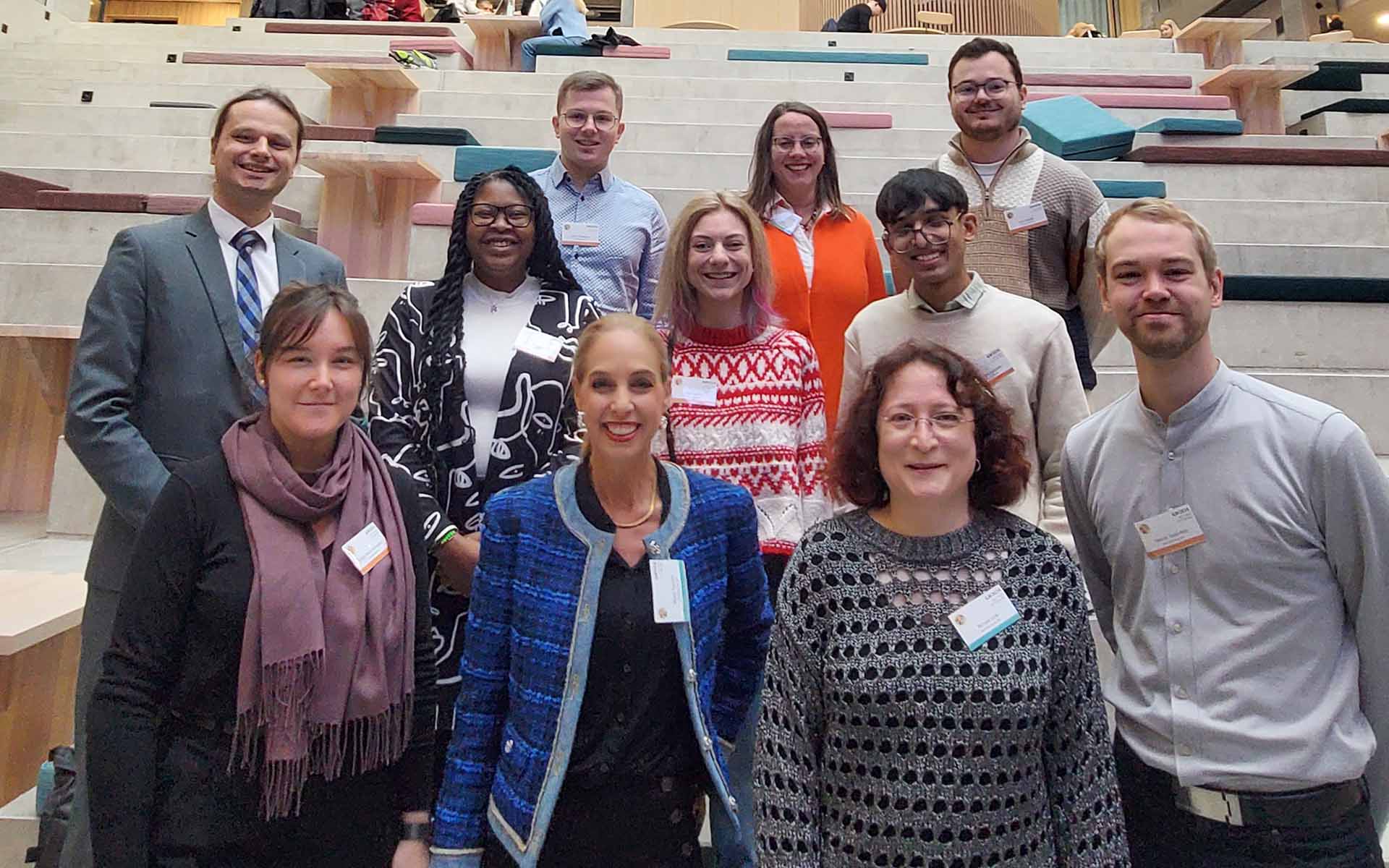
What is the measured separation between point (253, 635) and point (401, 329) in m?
0.64

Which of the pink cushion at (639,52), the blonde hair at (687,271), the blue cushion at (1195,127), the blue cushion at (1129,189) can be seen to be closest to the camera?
the blonde hair at (687,271)

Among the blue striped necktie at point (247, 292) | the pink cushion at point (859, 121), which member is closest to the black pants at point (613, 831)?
the blue striped necktie at point (247, 292)

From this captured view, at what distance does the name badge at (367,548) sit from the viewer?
42.3 inches

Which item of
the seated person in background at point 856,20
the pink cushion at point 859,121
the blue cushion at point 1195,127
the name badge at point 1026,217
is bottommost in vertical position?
the name badge at point 1026,217

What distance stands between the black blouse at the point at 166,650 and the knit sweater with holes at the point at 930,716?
26.8 inches

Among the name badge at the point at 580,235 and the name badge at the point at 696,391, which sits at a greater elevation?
the name badge at the point at 580,235

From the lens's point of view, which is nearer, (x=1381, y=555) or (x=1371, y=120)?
(x=1381, y=555)

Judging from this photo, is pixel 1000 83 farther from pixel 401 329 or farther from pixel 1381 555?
pixel 401 329

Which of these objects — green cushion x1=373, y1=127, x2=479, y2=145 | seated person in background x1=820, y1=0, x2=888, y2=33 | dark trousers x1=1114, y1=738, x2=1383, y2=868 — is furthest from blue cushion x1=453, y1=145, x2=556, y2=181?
seated person in background x1=820, y1=0, x2=888, y2=33

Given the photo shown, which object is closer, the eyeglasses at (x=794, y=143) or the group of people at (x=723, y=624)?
the group of people at (x=723, y=624)

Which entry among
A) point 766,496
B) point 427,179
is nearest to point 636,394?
point 766,496

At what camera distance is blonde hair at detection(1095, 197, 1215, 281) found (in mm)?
1094

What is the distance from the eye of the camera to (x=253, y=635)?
1.00 meters

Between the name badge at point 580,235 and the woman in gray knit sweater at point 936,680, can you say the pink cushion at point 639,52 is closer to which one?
the name badge at point 580,235
